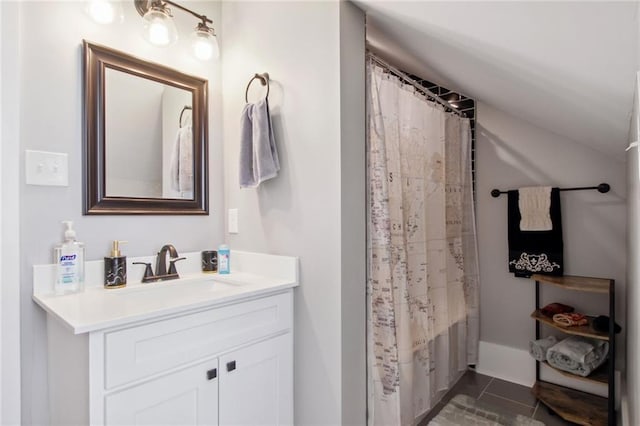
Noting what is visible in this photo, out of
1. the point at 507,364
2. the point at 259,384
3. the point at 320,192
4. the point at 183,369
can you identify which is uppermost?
the point at 320,192

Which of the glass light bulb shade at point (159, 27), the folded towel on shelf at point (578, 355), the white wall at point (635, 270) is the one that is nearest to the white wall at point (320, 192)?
the glass light bulb shade at point (159, 27)

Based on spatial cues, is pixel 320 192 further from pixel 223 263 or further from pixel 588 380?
pixel 588 380

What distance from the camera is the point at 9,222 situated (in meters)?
1.22

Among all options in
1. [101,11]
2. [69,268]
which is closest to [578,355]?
[69,268]

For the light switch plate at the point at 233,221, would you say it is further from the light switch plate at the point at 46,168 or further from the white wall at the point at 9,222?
the white wall at the point at 9,222

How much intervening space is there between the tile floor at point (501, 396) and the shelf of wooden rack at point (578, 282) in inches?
30.0

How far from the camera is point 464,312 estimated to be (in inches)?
94.2

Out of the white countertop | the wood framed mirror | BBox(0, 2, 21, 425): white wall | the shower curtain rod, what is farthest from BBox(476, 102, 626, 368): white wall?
BBox(0, 2, 21, 425): white wall

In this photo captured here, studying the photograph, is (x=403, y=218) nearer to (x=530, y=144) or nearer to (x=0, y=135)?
(x=530, y=144)

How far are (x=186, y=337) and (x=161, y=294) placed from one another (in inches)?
17.5

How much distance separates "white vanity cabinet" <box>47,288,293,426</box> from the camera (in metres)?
0.98

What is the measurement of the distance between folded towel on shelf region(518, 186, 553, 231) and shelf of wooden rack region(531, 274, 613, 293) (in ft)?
1.06

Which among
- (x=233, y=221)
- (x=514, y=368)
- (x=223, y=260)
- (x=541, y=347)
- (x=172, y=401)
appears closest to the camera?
(x=172, y=401)

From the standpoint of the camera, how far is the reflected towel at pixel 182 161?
1.71 metres
